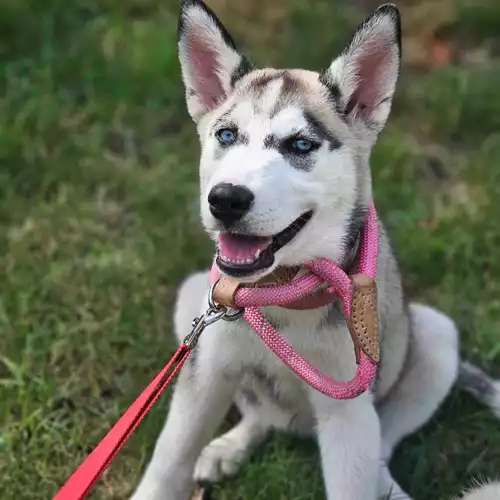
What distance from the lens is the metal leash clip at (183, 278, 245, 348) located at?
2574 mm

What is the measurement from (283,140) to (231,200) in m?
0.30

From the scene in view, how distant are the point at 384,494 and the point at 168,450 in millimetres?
778

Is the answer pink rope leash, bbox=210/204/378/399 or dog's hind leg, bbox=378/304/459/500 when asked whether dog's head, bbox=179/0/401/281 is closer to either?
pink rope leash, bbox=210/204/378/399

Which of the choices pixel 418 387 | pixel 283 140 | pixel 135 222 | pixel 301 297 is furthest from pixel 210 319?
pixel 135 222

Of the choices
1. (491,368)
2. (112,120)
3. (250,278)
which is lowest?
(491,368)

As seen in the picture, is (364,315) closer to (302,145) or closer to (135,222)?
(302,145)

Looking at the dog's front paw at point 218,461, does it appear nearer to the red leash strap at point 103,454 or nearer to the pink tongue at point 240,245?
the red leash strap at point 103,454

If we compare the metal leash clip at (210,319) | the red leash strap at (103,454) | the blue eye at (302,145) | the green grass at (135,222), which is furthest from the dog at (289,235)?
the red leash strap at (103,454)

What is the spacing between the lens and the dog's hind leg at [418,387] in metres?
3.30

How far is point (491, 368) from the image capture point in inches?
149

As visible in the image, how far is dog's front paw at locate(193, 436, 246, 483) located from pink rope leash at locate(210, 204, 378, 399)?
80cm

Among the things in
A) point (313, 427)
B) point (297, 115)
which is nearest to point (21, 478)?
point (313, 427)

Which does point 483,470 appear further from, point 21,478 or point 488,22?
point 488,22

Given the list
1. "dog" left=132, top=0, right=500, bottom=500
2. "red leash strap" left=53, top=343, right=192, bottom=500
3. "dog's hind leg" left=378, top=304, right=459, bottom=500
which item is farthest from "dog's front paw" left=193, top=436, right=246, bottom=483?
"red leash strap" left=53, top=343, right=192, bottom=500
